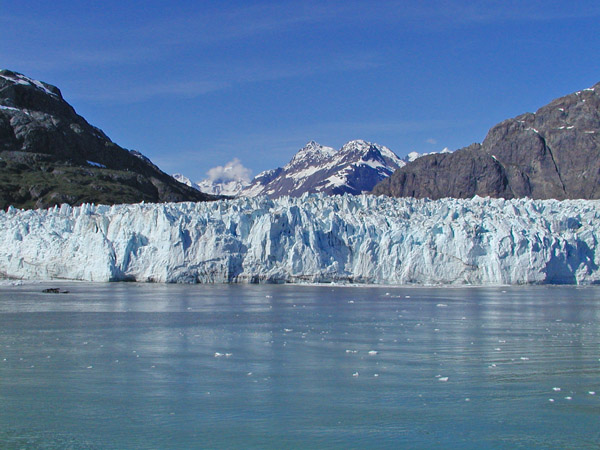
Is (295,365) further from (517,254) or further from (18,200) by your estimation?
(18,200)

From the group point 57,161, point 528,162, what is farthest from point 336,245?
point 528,162

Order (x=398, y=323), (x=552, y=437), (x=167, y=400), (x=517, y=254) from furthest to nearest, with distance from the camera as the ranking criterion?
(x=517, y=254), (x=398, y=323), (x=167, y=400), (x=552, y=437)

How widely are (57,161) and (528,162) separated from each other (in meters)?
72.3

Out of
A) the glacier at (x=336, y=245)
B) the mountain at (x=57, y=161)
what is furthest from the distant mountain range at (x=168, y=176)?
the glacier at (x=336, y=245)

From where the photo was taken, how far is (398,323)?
17.8m

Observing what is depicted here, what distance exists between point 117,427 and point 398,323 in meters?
10.8

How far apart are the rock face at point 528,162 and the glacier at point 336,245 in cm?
7411

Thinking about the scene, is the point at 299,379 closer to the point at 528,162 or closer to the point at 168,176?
the point at 168,176

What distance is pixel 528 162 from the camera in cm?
10906

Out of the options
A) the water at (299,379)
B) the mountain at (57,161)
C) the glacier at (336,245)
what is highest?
the mountain at (57,161)

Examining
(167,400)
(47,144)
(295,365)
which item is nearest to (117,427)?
(167,400)

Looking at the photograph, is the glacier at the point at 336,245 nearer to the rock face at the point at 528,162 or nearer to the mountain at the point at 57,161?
the mountain at the point at 57,161

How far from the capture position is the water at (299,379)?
7.89 m

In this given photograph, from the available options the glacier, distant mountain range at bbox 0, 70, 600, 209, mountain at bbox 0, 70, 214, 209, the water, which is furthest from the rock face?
the water
